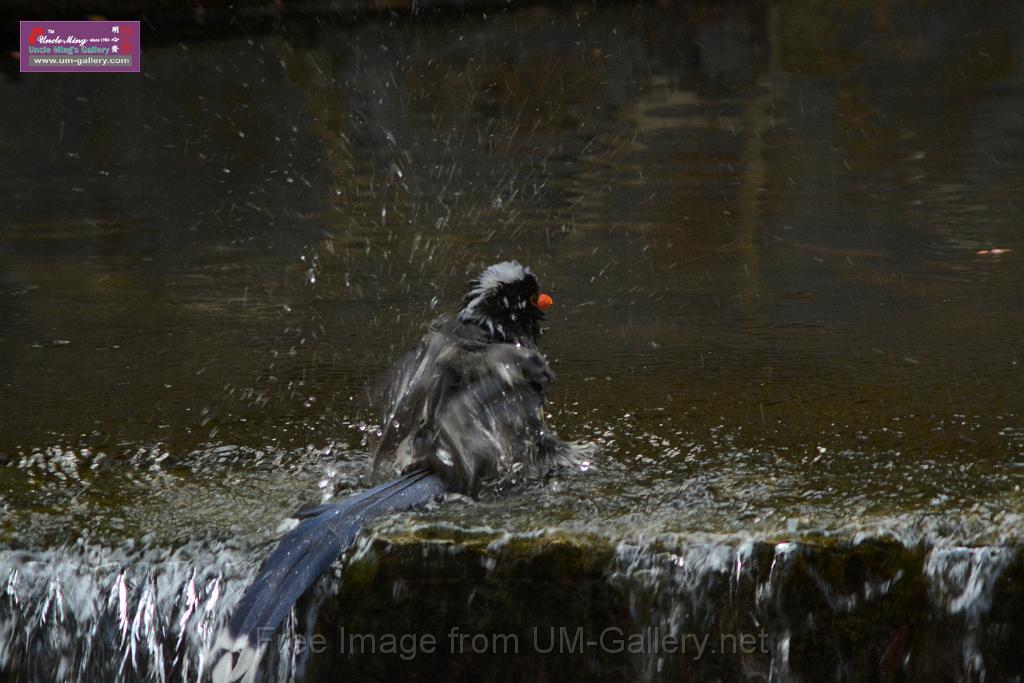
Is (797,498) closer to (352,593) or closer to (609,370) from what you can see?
(352,593)

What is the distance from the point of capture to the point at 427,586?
2373mm

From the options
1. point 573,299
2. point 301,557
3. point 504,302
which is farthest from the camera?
point 573,299

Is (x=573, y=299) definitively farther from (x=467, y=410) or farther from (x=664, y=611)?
(x=664, y=611)

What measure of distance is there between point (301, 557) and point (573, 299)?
12.9 ft

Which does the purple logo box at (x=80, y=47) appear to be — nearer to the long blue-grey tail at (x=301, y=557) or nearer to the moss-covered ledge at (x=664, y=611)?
the long blue-grey tail at (x=301, y=557)

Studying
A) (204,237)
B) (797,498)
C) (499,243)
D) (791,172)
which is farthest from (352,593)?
(791,172)

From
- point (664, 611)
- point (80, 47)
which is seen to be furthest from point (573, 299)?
point (80, 47)

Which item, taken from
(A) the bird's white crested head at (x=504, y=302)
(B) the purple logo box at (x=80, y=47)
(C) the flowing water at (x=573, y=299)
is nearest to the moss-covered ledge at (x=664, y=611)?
(C) the flowing water at (x=573, y=299)

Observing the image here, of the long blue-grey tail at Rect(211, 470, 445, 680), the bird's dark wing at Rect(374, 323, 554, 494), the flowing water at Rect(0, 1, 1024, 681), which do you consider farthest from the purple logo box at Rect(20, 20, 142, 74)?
the long blue-grey tail at Rect(211, 470, 445, 680)

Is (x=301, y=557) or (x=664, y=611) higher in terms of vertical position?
(x=301, y=557)

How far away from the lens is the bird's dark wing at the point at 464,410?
2.83m

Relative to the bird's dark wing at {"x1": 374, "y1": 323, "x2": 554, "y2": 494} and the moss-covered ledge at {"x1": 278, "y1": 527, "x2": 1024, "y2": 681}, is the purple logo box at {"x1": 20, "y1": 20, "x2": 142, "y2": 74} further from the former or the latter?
the moss-covered ledge at {"x1": 278, "y1": 527, "x2": 1024, "y2": 681}

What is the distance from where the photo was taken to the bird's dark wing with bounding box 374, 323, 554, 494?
283 centimetres

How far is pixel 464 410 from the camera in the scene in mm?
2861
